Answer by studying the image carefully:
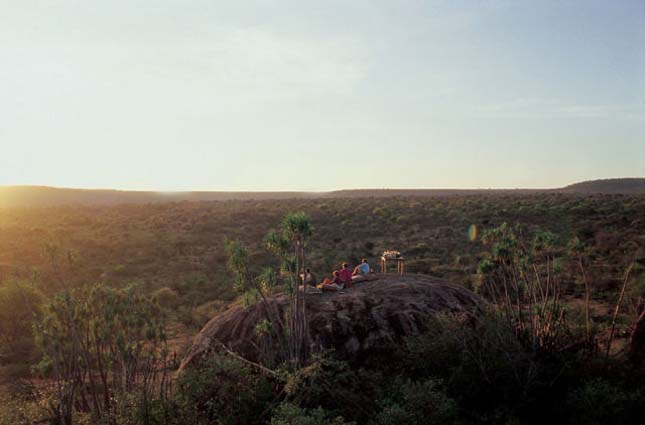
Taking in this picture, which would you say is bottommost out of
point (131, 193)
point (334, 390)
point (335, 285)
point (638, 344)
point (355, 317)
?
point (334, 390)

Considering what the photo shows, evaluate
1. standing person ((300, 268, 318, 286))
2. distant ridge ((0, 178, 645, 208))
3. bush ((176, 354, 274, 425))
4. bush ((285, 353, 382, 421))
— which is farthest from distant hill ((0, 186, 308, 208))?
bush ((285, 353, 382, 421))

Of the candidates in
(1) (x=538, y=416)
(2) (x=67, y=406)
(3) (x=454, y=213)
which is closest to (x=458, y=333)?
(1) (x=538, y=416)

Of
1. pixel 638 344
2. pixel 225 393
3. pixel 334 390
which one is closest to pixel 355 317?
pixel 334 390

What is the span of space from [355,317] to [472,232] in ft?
90.6

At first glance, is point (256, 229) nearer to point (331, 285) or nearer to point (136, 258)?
point (136, 258)

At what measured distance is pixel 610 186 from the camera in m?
116

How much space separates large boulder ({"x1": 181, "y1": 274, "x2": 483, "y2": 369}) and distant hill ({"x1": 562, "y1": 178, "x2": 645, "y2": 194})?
385 ft

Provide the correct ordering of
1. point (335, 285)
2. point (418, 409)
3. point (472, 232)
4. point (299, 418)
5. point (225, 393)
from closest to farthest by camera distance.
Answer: point (299, 418) < point (418, 409) < point (225, 393) < point (335, 285) < point (472, 232)

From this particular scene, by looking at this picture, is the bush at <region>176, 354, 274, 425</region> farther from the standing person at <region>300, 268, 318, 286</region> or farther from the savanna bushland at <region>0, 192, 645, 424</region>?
the standing person at <region>300, 268, 318, 286</region>

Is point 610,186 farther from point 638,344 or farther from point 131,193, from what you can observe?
point 131,193

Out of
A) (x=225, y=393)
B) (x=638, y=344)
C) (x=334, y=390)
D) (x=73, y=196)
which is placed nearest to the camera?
(x=334, y=390)

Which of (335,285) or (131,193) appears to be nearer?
(335,285)

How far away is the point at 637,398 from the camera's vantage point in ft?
22.5

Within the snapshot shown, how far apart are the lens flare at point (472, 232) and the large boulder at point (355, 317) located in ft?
78.6
